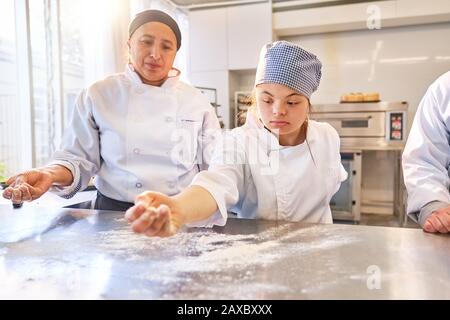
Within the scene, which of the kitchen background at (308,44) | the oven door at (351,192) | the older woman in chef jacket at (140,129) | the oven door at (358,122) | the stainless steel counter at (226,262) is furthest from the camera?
the oven door at (358,122)

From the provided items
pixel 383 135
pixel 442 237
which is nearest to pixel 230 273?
pixel 442 237

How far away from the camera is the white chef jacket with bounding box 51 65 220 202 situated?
3.45ft

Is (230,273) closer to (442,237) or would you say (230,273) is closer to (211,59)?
(442,237)

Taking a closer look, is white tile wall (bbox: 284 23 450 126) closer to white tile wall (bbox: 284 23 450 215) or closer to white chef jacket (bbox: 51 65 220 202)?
white tile wall (bbox: 284 23 450 215)

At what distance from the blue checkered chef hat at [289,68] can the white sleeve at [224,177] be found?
0.17 meters

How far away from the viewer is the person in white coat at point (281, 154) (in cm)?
79

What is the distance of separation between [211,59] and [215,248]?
334 cm

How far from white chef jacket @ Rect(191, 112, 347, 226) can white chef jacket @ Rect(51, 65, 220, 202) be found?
8.2 inches

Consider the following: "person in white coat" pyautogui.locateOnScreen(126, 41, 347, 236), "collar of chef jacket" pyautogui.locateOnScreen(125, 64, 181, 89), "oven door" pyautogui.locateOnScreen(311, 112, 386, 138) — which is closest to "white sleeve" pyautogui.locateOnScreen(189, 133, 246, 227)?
"person in white coat" pyautogui.locateOnScreen(126, 41, 347, 236)

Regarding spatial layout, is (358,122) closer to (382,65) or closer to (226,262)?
(382,65)

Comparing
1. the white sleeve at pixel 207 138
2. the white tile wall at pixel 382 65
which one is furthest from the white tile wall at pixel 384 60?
the white sleeve at pixel 207 138

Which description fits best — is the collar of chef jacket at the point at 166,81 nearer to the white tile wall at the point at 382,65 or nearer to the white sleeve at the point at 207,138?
the white sleeve at the point at 207,138

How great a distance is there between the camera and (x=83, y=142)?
3.51 ft

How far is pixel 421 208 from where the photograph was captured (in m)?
0.79
